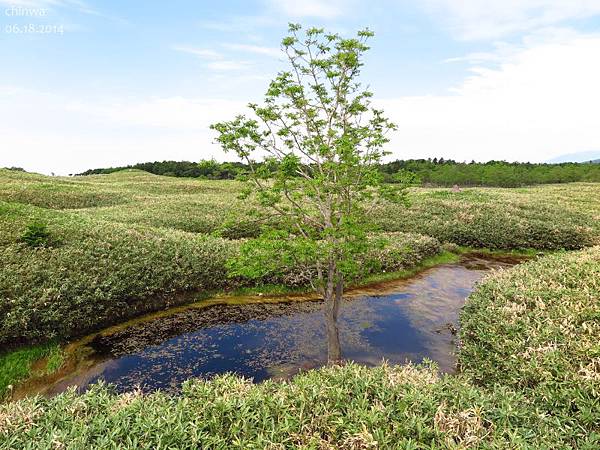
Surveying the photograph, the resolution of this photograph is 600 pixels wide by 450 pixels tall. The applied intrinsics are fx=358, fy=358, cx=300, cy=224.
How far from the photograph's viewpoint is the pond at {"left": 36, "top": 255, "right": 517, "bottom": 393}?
1320 centimetres

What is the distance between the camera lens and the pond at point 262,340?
13.2m

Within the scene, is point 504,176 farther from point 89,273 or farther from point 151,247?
point 89,273

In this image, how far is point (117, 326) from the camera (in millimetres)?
16422

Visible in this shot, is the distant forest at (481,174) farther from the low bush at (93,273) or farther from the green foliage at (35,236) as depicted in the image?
the green foliage at (35,236)

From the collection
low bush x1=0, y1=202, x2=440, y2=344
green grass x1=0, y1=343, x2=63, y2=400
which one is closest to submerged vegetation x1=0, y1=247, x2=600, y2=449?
low bush x1=0, y1=202, x2=440, y2=344

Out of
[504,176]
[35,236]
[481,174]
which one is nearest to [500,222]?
[35,236]

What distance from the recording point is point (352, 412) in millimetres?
5980

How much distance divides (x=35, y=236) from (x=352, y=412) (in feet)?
61.3

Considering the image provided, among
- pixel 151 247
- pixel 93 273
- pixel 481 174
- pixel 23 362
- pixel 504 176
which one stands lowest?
pixel 23 362

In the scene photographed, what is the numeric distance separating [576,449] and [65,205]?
48121mm

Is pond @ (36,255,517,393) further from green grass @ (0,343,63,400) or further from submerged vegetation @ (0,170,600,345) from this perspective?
submerged vegetation @ (0,170,600,345)

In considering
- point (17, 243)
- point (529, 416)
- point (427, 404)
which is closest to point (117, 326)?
point (17, 243)

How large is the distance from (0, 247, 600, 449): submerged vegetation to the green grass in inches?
284

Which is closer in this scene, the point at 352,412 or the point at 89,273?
the point at 352,412
